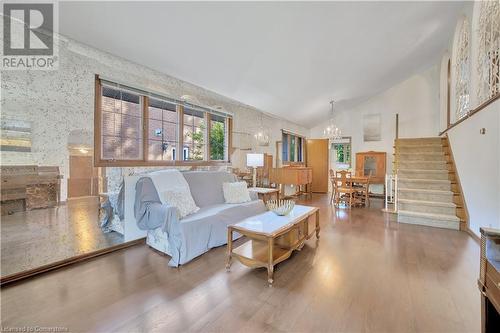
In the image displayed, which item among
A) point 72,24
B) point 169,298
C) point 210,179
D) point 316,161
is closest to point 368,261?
point 169,298

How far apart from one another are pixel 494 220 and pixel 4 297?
5.07m

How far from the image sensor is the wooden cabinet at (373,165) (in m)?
6.99

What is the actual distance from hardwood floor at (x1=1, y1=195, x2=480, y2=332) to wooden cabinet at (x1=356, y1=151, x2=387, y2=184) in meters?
4.42

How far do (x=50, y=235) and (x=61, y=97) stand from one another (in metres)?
1.45

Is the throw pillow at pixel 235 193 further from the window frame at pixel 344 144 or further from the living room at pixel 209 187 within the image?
the window frame at pixel 344 144

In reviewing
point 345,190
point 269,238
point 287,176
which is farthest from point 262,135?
point 269,238

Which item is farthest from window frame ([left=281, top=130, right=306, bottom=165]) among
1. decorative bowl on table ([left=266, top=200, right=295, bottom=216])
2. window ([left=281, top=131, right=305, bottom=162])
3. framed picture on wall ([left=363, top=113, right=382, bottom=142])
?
decorative bowl on table ([left=266, top=200, right=295, bottom=216])

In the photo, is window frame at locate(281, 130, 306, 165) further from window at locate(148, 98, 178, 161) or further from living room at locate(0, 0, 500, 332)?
window at locate(148, 98, 178, 161)

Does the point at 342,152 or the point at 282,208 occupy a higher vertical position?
the point at 342,152

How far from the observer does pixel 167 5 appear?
7.23 feet

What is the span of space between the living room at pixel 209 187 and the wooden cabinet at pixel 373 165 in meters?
2.11

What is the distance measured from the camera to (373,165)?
23.7ft

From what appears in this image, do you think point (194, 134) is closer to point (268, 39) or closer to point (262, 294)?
point (268, 39)

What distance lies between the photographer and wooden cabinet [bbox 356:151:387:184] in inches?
275
